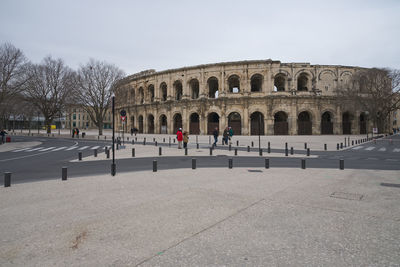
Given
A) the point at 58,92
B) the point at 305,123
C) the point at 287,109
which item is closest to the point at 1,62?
the point at 58,92

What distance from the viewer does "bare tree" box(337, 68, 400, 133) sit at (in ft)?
113

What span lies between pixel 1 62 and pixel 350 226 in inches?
1166

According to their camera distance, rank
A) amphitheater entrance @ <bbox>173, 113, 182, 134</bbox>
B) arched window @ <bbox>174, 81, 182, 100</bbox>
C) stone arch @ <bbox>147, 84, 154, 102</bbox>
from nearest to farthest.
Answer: arched window @ <bbox>174, 81, 182, 100</bbox> → amphitheater entrance @ <bbox>173, 113, 182, 134</bbox> → stone arch @ <bbox>147, 84, 154, 102</bbox>

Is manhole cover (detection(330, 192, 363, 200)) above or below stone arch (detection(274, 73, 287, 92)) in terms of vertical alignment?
below

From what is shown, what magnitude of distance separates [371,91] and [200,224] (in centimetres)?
4194

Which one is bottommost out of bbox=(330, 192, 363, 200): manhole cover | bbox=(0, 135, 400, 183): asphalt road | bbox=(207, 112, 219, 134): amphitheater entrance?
bbox=(330, 192, 363, 200): manhole cover

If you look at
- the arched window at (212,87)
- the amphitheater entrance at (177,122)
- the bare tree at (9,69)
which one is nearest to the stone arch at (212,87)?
the arched window at (212,87)

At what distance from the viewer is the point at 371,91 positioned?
34.6 m

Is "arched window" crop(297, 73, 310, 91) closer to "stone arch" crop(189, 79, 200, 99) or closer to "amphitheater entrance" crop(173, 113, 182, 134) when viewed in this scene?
"stone arch" crop(189, 79, 200, 99)

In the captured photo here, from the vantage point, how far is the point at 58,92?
35875mm

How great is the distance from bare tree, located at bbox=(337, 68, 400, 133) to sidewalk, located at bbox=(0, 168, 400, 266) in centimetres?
3473

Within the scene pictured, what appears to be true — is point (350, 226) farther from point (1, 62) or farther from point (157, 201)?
point (1, 62)

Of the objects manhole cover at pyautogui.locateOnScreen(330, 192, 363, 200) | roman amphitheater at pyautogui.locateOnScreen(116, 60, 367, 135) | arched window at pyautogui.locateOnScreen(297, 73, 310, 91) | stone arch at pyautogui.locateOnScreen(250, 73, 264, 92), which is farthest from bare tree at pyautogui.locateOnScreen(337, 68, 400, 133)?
manhole cover at pyautogui.locateOnScreen(330, 192, 363, 200)

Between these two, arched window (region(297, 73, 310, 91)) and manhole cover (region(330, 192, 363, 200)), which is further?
arched window (region(297, 73, 310, 91))
